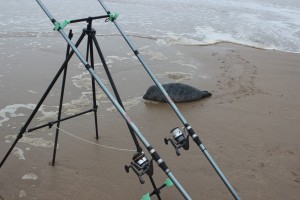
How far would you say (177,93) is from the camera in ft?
19.4

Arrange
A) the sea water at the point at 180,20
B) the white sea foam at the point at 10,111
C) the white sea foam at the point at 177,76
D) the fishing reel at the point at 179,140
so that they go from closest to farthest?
the fishing reel at the point at 179,140 < the white sea foam at the point at 10,111 < the white sea foam at the point at 177,76 < the sea water at the point at 180,20

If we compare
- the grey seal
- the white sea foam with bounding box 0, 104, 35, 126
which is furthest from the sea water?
the white sea foam with bounding box 0, 104, 35, 126

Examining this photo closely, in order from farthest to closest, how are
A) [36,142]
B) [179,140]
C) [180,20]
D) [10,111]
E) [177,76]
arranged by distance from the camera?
1. [180,20]
2. [177,76]
3. [10,111]
4. [36,142]
5. [179,140]

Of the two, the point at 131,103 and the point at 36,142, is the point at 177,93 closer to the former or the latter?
the point at 131,103

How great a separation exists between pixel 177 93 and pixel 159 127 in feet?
3.70

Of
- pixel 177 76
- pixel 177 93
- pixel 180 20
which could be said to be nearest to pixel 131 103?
pixel 177 93

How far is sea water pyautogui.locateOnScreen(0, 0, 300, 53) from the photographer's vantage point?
34.4 feet

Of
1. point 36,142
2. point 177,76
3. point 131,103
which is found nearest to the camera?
point 36,142

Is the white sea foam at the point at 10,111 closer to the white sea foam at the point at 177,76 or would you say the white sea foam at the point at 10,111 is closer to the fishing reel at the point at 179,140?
the white sea foam at the point at 177,76

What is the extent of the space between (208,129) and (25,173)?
2.53m

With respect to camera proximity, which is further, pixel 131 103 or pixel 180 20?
pixel 180 20

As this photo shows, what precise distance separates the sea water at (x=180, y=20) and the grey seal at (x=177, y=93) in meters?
4.03

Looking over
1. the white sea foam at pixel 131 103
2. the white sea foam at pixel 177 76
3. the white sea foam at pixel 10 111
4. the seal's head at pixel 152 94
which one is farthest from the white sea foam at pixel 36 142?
the white sea foam at pixel 177 76

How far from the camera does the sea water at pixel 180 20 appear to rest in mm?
10484
